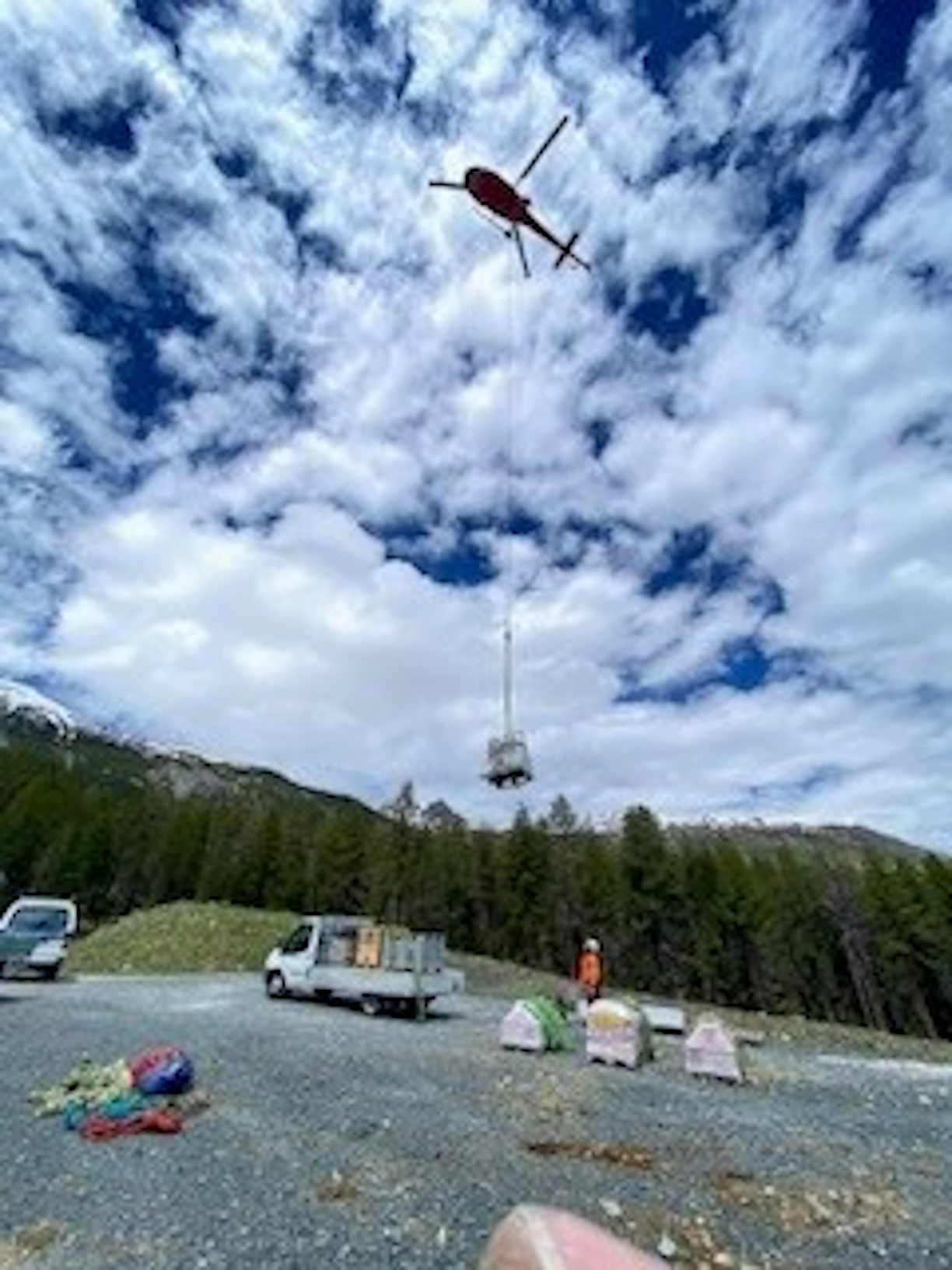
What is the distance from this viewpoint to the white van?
1131 inches

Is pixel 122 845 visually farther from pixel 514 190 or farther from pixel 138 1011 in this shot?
pixel 514 190

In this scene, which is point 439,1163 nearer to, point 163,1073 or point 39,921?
point 163,1073

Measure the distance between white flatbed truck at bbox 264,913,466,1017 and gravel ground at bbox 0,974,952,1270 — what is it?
20.9 feet

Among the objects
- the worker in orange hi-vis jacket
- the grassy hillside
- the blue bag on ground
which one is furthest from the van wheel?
the grassy hillside

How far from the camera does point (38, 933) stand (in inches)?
1156

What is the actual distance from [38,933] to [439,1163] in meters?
23.4

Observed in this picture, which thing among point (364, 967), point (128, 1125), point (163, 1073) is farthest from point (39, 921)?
point (128, 1125)

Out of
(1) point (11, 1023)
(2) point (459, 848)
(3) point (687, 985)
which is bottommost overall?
(1) point (11, 1023)

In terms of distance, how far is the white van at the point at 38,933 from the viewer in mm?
28734

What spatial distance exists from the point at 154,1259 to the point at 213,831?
91.2 metres

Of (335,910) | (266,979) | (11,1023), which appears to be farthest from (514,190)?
(335,910)

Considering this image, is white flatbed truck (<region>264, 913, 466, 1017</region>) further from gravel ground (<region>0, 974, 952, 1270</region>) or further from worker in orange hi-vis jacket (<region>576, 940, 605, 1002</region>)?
gravel ground (<region>0, 974, 952, 1270</region>)

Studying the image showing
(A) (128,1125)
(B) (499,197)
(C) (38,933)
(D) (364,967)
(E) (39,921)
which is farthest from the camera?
(E) (39,921)

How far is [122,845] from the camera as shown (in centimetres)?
9319
